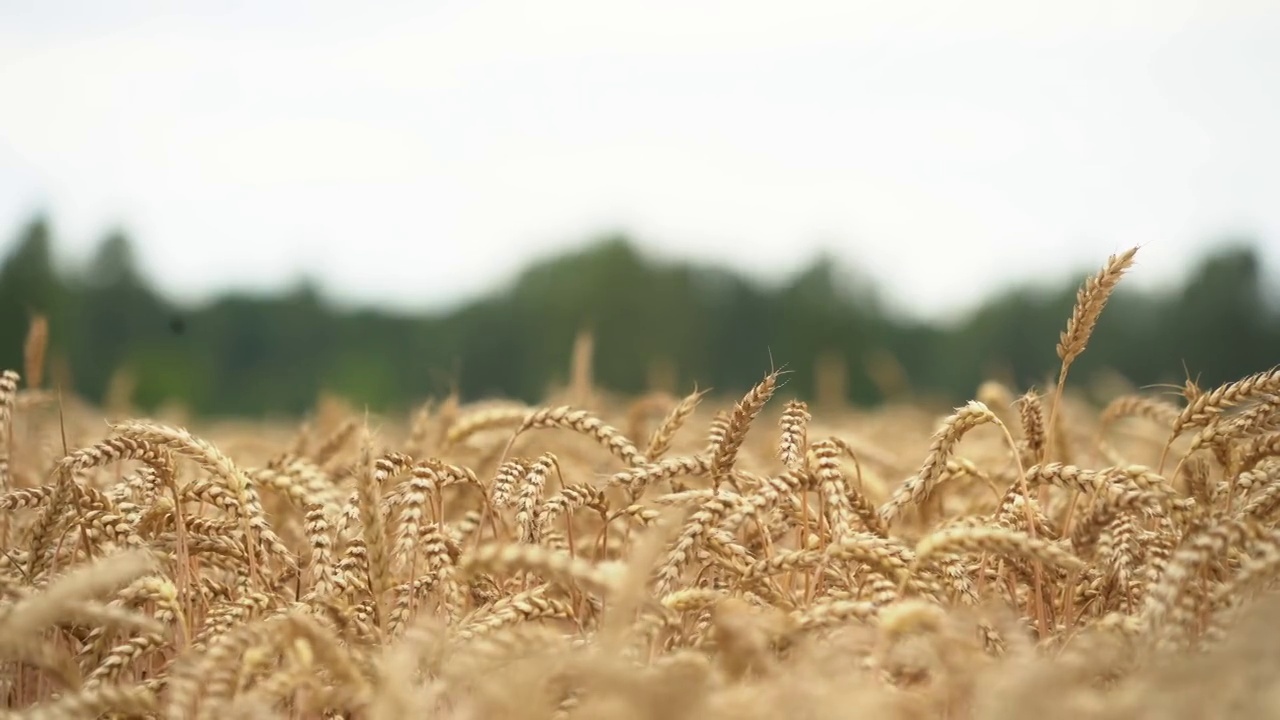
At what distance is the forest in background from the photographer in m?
34.5

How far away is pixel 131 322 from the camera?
41.4 m

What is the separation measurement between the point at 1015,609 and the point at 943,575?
0.42 m

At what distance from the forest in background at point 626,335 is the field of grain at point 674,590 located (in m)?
30.8

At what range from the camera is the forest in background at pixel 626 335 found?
1357 inches

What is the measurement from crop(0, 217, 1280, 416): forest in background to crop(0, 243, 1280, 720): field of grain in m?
30.8

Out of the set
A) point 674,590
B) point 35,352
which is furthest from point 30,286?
point 674,590

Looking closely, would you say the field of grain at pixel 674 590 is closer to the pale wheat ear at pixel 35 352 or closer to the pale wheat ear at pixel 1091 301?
the pale wheat ear at pixel 1091 301

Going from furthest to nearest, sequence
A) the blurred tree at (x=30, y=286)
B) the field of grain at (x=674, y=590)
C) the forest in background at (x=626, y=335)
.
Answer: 1. the forest in background at (x=626, y=335)
2. the blurred tree at (x=30, y=286)
3. the field of grain at (x=674, y=590)

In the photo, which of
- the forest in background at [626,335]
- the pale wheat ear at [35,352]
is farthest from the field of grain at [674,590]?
the forest in background at [626,335]

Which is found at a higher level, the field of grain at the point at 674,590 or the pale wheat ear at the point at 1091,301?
the pale wheat ear at the point at 1091,301

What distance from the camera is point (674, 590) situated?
2.54 metres

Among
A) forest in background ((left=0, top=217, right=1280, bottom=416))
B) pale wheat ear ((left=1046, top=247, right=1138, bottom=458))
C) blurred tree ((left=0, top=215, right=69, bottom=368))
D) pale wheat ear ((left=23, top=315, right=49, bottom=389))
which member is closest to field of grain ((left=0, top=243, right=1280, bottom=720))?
pale wheat ear ((left=1046, top=247, right=1138, bottom=458))

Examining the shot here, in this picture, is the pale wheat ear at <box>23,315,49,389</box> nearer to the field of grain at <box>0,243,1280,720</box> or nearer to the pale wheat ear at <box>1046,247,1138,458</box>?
the field of grain at <box>0,243,1280,720</box>

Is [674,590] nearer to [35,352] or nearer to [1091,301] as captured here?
[1091,301]
